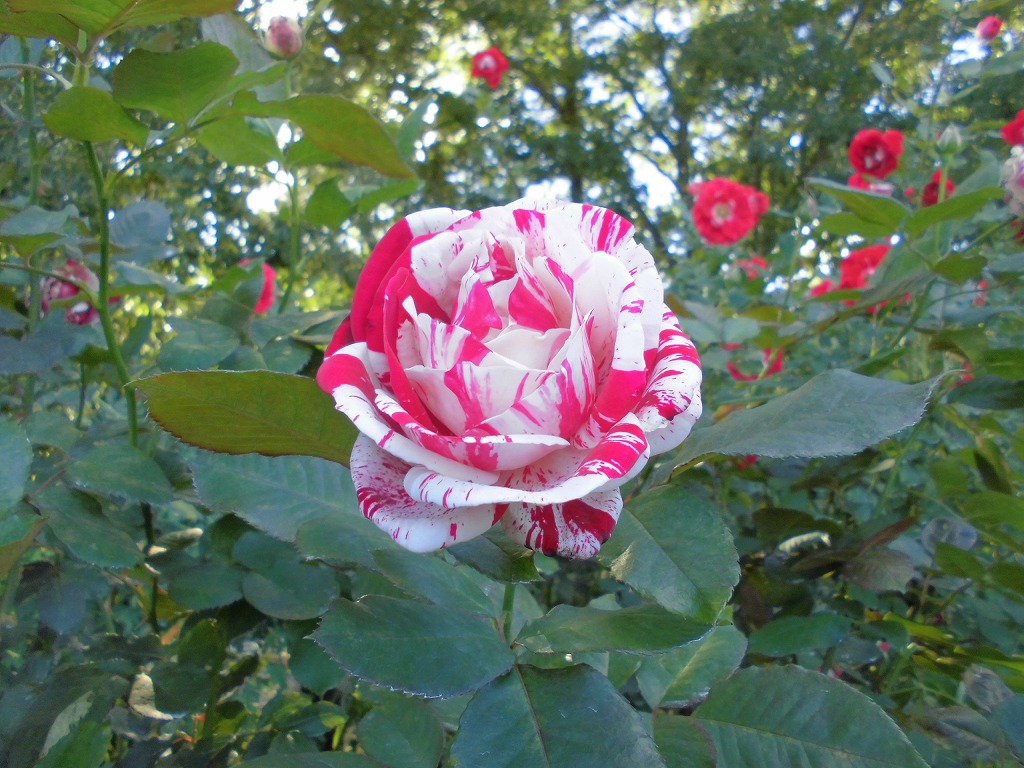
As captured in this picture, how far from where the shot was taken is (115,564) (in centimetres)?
50

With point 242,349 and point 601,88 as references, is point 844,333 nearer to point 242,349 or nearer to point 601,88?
point 242,349

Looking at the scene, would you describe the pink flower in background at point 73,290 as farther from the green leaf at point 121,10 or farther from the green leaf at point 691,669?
the green leaf at point 691,669

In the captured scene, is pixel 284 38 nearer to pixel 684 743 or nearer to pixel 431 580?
pixel 431 580

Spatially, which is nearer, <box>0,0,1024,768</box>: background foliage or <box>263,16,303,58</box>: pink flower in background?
<box>0,0,1024,768</box>: background foliage

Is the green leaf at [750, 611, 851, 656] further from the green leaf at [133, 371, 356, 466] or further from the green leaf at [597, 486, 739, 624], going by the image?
the green leaf at [133, 371, 356, 466]

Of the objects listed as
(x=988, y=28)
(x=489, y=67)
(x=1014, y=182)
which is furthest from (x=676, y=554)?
(x=489, y=67)

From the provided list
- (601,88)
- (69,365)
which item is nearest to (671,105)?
(601,88)

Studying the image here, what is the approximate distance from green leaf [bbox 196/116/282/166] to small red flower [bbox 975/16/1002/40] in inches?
66.3

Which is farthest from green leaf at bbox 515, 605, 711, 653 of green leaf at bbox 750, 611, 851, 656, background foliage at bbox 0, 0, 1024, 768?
green leaf at bbox 750, 611, 851, 656

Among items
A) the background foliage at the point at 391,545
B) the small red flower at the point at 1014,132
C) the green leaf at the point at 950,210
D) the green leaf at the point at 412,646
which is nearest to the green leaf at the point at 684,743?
the background foliage at the point at 391,545

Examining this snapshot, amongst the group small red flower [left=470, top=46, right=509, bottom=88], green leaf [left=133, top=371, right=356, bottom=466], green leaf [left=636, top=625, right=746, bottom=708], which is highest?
small red flower [left=470, top=46, right=509, bottom=88]

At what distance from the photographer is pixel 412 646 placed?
0.38m

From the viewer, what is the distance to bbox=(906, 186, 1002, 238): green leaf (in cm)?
68

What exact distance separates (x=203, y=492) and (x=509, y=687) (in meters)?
0.23
